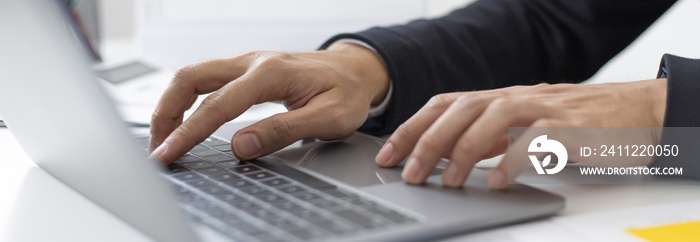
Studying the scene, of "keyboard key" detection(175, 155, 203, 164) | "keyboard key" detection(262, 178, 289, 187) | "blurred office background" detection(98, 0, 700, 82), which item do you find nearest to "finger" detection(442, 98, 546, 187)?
"keyboard key" detection(262, 178, 289, 187)

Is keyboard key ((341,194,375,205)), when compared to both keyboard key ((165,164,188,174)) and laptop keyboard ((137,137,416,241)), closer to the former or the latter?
laptop keyboard ((137,137,416,241))

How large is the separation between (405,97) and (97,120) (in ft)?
1.45

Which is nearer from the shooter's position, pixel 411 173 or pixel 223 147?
pixel 411 173

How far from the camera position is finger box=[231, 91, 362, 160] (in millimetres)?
528

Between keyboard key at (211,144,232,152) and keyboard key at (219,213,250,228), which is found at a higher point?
keyboard key at (219,213,250,228)

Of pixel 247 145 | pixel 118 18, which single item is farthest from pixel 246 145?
pixel 118 18

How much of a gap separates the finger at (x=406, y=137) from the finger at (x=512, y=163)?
8cm

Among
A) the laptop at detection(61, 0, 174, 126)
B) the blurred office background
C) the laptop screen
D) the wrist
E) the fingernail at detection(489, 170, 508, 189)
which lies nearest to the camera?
the fingernail at detection(489, 170, 508, 189)

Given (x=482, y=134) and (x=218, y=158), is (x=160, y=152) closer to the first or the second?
(x=218, y=158)

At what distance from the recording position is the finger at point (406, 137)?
499mm

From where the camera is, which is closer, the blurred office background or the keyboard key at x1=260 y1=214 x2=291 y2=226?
the keyboard key at x1=260 y1=214 x2=291 y2=226

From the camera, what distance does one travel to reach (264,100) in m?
0.62
